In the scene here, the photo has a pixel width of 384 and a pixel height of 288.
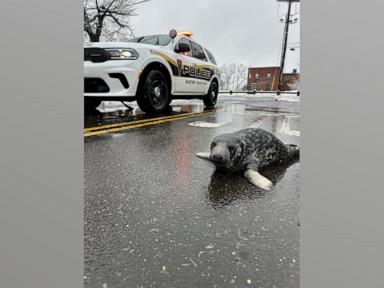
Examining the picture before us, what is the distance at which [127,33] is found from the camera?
113cm

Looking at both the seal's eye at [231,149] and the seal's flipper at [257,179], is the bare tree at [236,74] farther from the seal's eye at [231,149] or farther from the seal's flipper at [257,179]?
the seal's flipper at [257,179]

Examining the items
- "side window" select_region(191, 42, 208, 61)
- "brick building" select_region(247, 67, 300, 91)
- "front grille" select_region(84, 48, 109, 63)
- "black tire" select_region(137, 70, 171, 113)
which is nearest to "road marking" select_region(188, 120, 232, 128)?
"black tire" select_region(137, 70, 171, 113)

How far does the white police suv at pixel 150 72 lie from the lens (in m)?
1.25

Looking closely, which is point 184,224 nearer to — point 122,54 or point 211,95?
point 122,54

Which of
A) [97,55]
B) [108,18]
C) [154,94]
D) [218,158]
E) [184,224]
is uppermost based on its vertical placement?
[108,18]

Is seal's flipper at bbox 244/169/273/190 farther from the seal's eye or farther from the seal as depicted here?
the seal's eye

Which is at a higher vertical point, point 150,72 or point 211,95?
point 150,72

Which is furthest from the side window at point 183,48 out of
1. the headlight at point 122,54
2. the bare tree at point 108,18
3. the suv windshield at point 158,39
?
the bare tree at point 108,18

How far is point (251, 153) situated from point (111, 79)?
0.86 metres

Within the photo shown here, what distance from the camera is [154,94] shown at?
228 cm

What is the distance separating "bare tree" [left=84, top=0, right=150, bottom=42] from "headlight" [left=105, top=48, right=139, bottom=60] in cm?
21

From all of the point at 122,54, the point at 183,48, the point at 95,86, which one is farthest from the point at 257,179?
the point at 183,48
